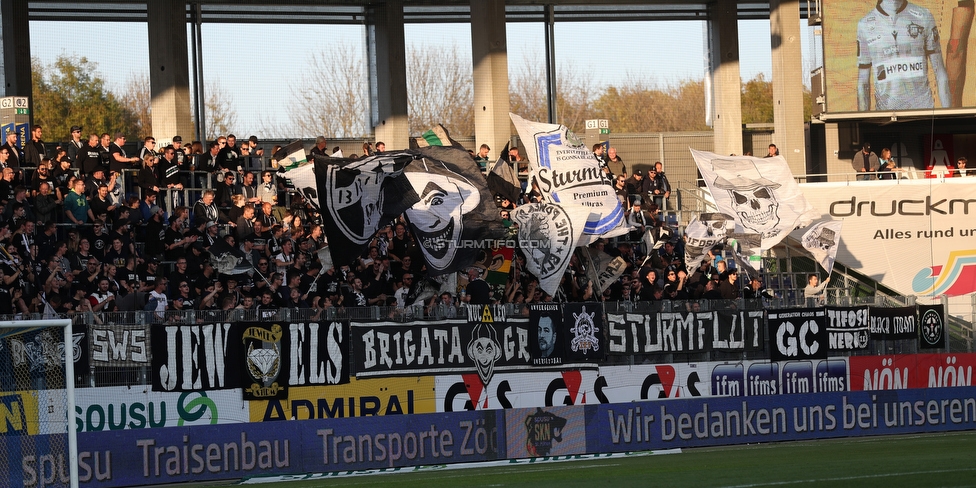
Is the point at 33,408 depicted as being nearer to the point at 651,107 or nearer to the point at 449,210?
the point at 449,210

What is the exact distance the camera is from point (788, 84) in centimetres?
3197

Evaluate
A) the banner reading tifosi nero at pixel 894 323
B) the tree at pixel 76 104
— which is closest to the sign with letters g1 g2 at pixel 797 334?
the banner reading tifosi nero at pixel 894 323

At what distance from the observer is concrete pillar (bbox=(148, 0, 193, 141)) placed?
2839cm

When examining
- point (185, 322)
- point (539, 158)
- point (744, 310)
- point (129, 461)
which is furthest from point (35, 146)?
point (744, 310)

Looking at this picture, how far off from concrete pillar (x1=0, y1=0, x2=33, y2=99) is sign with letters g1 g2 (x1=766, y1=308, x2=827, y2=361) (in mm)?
18661

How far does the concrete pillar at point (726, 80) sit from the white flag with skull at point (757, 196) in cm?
847

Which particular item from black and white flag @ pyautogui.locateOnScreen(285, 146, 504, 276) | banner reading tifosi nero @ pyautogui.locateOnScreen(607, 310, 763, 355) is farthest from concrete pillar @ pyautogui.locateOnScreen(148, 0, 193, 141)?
banner reading tifosi nero @ pyautogui.locateOnScreen(607, 310, 763, 355)

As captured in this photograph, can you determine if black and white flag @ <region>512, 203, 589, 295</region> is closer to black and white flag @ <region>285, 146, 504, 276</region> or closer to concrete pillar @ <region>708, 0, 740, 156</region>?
Answer: black and white flag @ <region>285, 146, 504, 276</region>

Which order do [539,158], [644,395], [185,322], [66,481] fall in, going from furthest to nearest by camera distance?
1. [539,158]
2. [644,395]
3. [185,322]
4. [66,481]

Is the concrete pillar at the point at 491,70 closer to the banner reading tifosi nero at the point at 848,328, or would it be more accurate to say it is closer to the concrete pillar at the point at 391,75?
the concrete pillar at the point at 391,75

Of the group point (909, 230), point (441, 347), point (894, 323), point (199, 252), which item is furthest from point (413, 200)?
point (909, 230)

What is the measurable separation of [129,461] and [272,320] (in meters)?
3.16

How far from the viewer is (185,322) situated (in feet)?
57.6

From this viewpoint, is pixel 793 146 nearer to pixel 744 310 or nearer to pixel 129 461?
pixel 744 310
